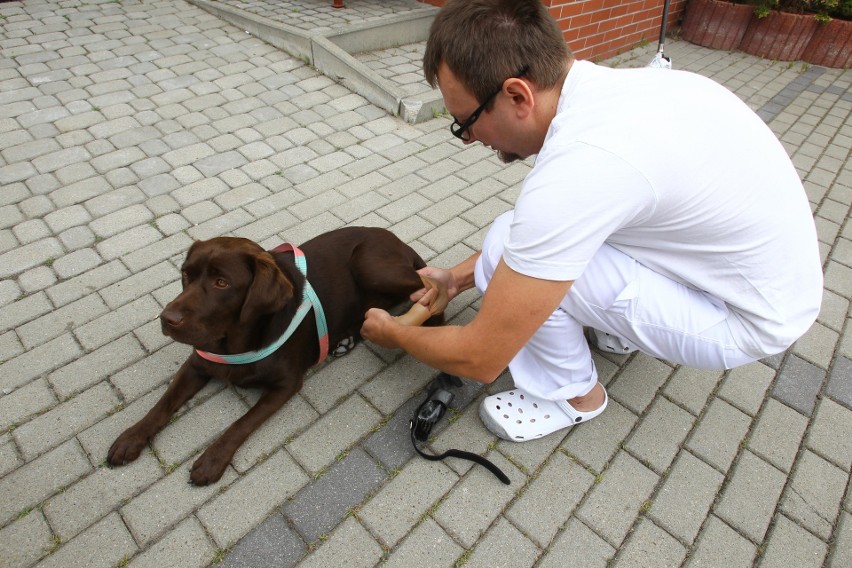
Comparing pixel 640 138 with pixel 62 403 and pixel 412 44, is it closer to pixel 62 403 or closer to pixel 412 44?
pixel 62 403

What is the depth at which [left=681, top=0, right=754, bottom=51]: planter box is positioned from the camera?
7.20 meters

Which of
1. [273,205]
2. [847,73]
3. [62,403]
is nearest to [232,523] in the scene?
[62,403]

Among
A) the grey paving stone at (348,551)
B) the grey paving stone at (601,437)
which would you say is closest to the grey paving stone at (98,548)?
the grey paving stone at (348,551)

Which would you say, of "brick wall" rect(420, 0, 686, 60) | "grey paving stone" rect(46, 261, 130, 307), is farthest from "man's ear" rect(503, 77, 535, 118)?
"brick wall" rect(420, 0, 686, 60)

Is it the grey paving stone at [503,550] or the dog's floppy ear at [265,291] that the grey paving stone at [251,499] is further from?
the grey paving stone at [503,550]

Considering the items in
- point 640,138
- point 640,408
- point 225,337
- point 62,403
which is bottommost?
point 62,403

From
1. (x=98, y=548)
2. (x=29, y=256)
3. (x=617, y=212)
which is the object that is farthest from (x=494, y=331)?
(x=29, y=256)

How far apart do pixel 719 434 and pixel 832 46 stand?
718 cm

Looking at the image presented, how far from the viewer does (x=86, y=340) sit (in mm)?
2668

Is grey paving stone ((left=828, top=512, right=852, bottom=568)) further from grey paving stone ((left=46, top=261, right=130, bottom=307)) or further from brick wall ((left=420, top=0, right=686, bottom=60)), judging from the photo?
brick wall ((left=420, top=0, right=686, bottom=60))

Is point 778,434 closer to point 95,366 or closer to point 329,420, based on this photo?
point 329,420

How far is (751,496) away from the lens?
221 centimetres

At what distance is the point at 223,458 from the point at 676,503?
→ 1860 millimetres

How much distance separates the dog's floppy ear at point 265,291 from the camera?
6.67 feet
